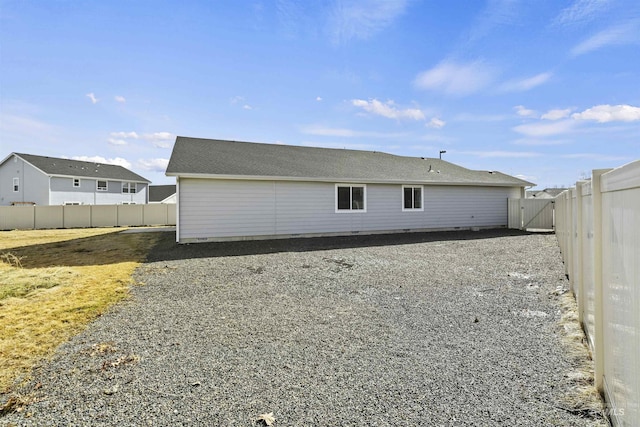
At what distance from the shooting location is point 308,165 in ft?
48.4

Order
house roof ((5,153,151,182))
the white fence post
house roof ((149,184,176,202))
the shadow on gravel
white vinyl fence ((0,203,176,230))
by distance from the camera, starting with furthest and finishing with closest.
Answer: house roof ((149,184,176,202)) → house roof ((5,153,151,182)) → white vinyl fence ((0,203,176,230)) → the shadow on gravel → the white fence post

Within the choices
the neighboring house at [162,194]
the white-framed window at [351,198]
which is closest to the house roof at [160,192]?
the neighboring house at [162,194]

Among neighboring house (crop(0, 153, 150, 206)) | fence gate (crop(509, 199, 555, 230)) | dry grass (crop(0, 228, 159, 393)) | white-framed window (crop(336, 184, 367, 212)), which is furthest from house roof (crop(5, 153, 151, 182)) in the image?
fence gate (crop(509, 199, 555, 230))

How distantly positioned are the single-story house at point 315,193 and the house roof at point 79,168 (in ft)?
62.9

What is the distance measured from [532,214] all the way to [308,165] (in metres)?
11.9

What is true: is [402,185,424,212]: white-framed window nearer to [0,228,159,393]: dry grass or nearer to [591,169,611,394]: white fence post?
[0,228,159,393]: dry grass

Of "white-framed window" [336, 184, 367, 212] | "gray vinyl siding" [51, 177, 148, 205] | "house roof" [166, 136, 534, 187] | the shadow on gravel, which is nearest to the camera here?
the shadow on gravel

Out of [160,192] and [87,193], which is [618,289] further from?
[160,192]

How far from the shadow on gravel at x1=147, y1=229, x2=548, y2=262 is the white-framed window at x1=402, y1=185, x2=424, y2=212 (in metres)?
1.40

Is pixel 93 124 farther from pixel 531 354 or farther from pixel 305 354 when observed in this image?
pixel 531 354

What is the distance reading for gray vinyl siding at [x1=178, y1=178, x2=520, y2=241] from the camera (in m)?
11.9

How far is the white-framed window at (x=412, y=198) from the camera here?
15.3m

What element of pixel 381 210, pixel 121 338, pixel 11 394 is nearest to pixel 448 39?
pixel 381 210

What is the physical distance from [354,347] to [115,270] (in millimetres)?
7042
